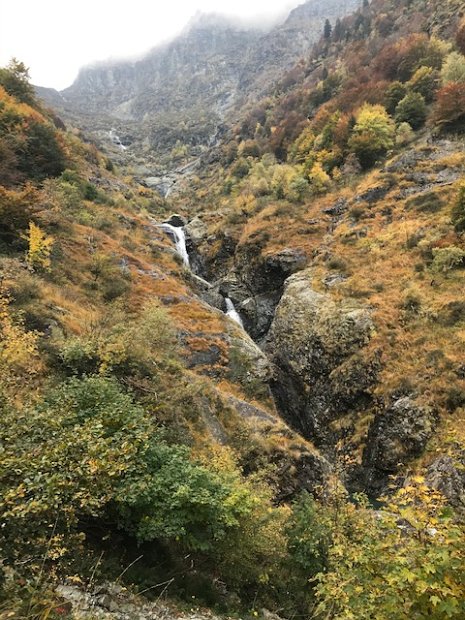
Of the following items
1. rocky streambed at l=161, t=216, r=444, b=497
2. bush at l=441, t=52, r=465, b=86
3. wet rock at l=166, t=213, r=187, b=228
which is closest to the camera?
rocky streambed at l=161, t=216, r=444, b=497

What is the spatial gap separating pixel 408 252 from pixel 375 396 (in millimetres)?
12165

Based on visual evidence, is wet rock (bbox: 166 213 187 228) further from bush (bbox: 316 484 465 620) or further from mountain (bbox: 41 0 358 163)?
mountain (bbox: 41 0 358 163)

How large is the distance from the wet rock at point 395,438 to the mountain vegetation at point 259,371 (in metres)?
0.09

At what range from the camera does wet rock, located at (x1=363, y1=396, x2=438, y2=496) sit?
1712cm

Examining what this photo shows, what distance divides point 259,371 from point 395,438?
8.84m

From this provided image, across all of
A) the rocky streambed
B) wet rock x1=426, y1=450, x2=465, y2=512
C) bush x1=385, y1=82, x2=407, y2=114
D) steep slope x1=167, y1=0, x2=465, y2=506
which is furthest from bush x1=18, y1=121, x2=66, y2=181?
bush x1=385, y1=82, x2=407, y2=114

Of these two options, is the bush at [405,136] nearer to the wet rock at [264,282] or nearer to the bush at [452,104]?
the bush at [452,104]

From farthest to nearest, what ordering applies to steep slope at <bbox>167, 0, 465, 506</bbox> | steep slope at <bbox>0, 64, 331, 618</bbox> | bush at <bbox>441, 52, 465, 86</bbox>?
bush at <bbox>441, 52, 465, 86</bbox> → steep slope at <bbox>167, 0, 465, 506</bbox> → steep slope at <bbox>0, 64, 331, 618</bbox>

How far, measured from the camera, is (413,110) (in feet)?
137

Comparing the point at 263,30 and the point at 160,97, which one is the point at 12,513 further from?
the point at 263,30

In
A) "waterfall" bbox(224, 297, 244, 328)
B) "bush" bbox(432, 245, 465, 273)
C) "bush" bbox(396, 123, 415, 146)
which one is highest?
"bush" bbox(396, 123, 415, 146)

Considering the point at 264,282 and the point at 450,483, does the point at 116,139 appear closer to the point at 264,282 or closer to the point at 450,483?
the point at 264,282

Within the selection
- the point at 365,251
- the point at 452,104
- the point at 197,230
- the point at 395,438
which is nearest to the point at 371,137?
the point at 452,104

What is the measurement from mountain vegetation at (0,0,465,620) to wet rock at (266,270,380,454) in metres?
0.13
